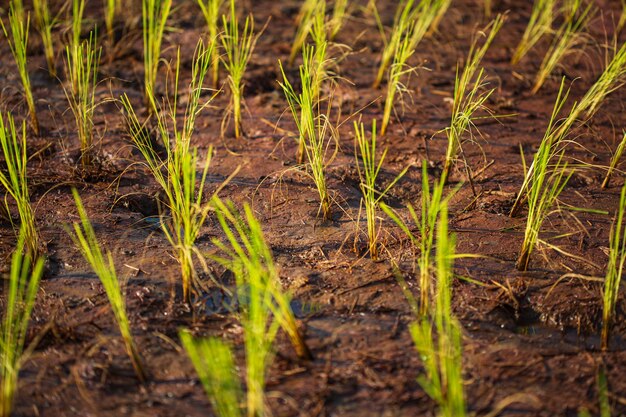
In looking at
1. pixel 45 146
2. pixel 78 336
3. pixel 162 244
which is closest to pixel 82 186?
pixel 45 146

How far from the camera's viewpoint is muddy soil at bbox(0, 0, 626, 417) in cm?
187

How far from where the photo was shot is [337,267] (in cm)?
234

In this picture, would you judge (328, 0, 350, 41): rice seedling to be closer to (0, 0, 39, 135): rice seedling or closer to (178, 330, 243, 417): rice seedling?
(0, 0, 39, 135): rice seedling

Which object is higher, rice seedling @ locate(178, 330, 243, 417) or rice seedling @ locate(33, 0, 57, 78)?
rice seedling @ locate(33, 0, 57, 78)

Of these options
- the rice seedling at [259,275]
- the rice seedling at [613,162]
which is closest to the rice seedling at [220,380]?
the rice seedling at [259,275]

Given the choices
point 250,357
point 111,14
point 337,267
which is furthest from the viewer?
point 111,14

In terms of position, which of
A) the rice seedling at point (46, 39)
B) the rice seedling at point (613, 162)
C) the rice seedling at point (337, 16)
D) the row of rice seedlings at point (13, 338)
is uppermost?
the rice seedling at point (337, 16)

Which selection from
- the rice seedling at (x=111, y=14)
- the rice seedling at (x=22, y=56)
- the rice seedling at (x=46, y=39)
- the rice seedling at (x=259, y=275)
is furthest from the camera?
the rice seedling at (x=111, y=14)

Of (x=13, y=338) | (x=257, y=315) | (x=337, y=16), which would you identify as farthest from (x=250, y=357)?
(x=337, y=16)

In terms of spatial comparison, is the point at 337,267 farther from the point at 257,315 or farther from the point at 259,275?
the point at 257,315

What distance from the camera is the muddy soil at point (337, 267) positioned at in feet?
6.14

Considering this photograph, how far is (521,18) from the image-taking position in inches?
164

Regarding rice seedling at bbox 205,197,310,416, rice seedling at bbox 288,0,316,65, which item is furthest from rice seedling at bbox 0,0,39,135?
rice seedling at bbox 288,0,316,65

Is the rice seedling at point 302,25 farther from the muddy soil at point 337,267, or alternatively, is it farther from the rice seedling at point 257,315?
the rice seedling at point 257,315
